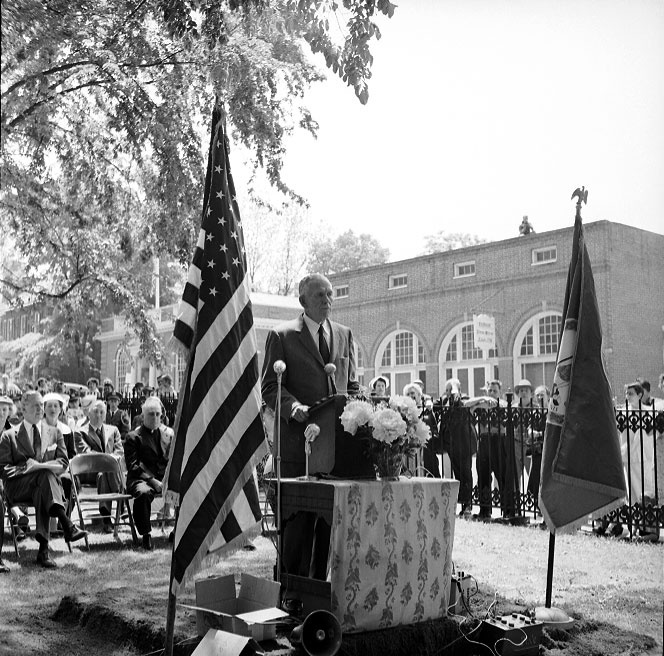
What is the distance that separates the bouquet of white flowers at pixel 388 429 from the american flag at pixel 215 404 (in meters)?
0.62

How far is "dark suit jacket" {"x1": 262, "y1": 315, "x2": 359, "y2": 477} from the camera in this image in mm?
5645

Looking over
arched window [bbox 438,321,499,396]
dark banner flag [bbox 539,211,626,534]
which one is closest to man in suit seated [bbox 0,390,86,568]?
dark banner flag [bbox 539,211,626,534]

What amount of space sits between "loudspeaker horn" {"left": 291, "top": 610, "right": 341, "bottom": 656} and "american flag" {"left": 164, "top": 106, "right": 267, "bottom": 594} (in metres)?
0.70

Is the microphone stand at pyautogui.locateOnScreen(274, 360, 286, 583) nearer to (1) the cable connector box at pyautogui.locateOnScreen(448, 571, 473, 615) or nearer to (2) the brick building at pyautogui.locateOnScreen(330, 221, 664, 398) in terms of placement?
(1) the cable connector box at pyautogui.locateOnScreen(448, 571, 473, 615)

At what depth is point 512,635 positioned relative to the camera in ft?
16.3

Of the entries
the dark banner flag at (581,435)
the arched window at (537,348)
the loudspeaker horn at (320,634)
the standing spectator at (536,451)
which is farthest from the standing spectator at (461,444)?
the arched window at (537,348)

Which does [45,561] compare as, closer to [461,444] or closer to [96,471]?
[96,471]

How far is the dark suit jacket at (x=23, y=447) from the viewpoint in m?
8.72

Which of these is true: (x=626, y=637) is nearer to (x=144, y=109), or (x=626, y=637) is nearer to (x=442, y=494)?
(x=442, y=494)

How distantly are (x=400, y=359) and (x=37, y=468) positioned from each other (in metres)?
24.5

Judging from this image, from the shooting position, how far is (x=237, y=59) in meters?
9.22

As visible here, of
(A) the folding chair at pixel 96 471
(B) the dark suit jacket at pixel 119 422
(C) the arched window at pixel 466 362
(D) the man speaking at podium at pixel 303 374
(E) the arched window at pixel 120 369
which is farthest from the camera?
(E) the arched window at pixel 120 369

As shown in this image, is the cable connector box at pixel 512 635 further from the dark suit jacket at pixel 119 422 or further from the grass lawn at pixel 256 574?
the dark suit jacket at pixel 119 422

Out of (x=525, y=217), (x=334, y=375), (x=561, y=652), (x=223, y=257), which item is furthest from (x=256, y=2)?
(x=525, y=217)
